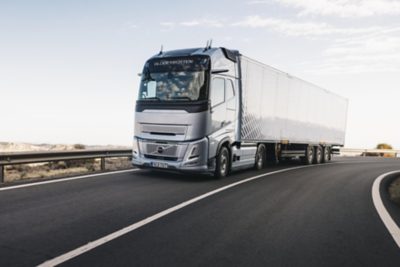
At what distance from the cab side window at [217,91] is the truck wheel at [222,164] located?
1.49 metres

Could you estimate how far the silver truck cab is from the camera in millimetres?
11180

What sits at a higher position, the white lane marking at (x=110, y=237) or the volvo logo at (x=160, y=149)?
the volvo logo at (x=160, y=149)

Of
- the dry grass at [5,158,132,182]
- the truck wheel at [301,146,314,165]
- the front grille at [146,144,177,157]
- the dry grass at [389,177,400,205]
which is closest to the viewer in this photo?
the dry grass at [389,177,400,205]

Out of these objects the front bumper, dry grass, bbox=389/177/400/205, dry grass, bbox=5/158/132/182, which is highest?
the front bumper

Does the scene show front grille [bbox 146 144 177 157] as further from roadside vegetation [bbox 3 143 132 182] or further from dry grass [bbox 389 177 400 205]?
dry grass [bbox 389 177 400 205]

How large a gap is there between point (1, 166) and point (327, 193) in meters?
7.96

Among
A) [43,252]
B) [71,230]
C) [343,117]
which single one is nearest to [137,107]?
[71,230]

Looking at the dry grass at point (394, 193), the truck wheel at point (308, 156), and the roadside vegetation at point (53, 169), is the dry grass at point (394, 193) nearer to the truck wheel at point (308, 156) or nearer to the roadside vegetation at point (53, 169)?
the truck wheel at point (308, 156)

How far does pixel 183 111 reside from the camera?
11.1 meters

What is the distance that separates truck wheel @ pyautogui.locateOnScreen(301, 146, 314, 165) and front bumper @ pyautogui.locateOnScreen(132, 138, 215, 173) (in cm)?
1014

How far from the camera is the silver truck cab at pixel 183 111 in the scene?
1118 centimetres

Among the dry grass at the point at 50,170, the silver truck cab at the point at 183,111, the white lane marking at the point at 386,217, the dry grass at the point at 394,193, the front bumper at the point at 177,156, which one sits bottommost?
the dry grass at the point at 50,170

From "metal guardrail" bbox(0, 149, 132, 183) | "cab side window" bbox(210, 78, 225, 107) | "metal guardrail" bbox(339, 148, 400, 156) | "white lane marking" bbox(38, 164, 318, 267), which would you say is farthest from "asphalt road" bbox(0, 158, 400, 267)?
"metal guardrail" bbox(339, 148, 400, 156)

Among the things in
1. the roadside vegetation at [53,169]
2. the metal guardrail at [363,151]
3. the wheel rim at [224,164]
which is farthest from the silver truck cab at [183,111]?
the metal guardrail at [363,151]
